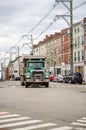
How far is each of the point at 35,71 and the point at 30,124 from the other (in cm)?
3217

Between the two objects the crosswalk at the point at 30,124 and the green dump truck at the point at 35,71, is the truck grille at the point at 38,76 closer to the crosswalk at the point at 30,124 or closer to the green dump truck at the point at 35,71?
the green dump truck at the point at 35,71

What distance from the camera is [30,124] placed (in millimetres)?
13445

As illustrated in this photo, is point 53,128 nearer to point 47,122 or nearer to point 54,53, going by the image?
point 47,122

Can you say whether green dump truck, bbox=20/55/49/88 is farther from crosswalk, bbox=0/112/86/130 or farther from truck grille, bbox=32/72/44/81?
crosswalk, bbox=0/112/86/130

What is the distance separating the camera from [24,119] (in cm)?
1478

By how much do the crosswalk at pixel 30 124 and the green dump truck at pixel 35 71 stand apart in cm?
3024

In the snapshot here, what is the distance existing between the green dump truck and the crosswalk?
99.2ft

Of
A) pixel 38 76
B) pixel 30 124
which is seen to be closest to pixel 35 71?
pixel 38 76

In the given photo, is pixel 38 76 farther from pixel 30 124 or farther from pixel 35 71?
pixel 30 124

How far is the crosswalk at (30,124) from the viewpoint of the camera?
41.5ft

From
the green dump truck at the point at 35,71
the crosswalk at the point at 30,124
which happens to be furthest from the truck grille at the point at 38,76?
the crosswalk at the point at 30,124

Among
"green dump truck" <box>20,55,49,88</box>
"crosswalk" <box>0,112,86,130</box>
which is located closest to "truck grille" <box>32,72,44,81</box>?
"green dump truck" <box>20,55,49,88</box>

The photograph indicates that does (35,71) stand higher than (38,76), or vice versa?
(35,71)

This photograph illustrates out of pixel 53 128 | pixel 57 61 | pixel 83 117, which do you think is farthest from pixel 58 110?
pixel 57 61
